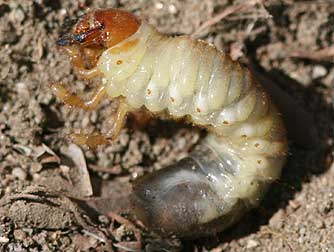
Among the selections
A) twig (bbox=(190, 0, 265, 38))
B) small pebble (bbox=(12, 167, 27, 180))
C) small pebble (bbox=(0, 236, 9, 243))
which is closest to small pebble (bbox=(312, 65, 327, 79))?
twig (bbox=(190, 0, 265, 38))

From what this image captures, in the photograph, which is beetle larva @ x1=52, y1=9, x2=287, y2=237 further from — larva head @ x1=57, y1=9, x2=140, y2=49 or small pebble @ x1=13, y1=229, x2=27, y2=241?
small pebble @ x1=13, y1=229, x2=27, y2=241

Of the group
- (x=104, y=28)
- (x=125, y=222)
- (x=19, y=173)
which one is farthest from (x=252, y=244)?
(x=104, y=28)

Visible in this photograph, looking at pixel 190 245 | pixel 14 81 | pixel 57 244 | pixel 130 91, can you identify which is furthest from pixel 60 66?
pixel 190 245

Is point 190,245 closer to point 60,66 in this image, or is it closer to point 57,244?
point 57,244

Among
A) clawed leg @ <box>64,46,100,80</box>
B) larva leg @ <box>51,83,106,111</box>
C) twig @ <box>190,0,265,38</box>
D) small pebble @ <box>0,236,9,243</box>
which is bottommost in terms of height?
small pebble @ <box>0,236,9,243</box>

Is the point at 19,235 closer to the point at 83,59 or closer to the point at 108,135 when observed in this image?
the point at 108,135

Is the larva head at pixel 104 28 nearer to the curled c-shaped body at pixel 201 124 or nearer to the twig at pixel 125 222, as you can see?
the curled c-shaped body at pixel 201 124

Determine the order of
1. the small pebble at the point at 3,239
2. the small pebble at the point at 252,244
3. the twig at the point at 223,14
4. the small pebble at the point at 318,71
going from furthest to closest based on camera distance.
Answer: the small pebble at the point at 318,71 < the twig at the point at 223,14 < the small pebble at the point at 252,244 < the small pebble at the point at 3,239

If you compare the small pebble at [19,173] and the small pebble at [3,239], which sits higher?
the small pebble at [19,173]

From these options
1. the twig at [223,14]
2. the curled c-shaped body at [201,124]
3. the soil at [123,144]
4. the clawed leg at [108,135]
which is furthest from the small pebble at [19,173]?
the twig at [223,14]
